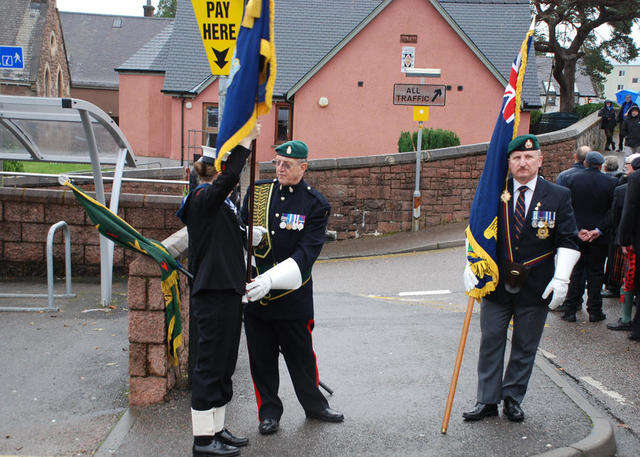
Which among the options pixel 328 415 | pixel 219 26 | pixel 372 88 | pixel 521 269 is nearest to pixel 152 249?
pixel 328 415

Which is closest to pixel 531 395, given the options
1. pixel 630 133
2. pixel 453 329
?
pixel 453 329

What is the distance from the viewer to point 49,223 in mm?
9375

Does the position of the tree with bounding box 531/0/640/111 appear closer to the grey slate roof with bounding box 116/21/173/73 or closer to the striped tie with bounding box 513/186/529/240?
the grey slate roof with bounding box 116/21/173/73

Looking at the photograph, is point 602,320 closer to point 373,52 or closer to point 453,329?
point 453,329

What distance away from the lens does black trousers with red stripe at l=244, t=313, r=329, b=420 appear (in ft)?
15.4

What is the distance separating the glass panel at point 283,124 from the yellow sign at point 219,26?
1973cm

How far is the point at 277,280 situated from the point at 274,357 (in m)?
0.77

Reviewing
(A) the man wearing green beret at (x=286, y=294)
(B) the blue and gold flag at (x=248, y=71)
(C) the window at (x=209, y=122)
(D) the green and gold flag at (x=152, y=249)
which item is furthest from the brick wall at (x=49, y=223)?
(C) the window at (x=209, y=122)

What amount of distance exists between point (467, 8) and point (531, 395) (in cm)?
2578

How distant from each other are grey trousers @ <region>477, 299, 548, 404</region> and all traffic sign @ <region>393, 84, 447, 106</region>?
9.84 m

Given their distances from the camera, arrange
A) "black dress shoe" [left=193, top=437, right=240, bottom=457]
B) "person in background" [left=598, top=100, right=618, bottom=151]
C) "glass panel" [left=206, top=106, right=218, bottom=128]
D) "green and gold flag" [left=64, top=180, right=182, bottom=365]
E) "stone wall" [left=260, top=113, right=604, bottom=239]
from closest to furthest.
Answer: "black dress shoe" [left=193, top=437, right=240, bottom=457]
"green and gold flag" [left=64, top=180, right=182, bottom=365]
"stone wall" [left=260, top=113, right=604, bottom=239]
"person in background" [left=598, top=100, right=618, bottom=151]
"glass panel" [left=206, top=106, right=218, bottom=128]

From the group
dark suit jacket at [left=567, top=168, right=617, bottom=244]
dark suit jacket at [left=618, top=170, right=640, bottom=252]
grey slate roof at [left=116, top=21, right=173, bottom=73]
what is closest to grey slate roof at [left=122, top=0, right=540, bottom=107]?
grey slate roof at [left=116, top=21, right=173, bottom=73]

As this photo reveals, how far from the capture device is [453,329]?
7645 mm

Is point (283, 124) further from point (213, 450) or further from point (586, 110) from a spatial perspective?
point (213, 450)
